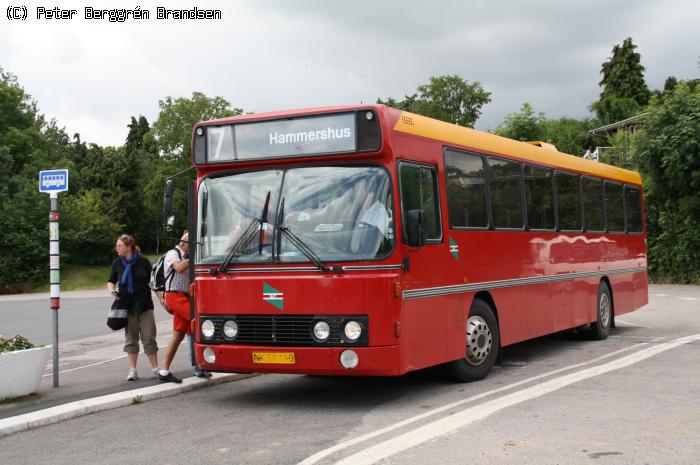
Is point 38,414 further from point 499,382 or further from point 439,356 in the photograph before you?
point 499,382

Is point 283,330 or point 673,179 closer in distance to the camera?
point 283,330

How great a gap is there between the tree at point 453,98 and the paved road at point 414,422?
68917 millimetres

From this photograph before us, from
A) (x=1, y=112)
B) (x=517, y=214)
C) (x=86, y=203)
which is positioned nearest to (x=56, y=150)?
(x=1, y=112)

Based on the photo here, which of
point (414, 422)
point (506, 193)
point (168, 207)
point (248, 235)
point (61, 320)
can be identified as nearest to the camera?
point (414, 422)

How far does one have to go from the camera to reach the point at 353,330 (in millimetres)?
8242

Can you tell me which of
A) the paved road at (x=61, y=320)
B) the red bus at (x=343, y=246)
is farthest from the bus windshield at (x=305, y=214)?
the paved road at (x=61, y=320)

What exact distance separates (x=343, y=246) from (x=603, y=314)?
8.27m

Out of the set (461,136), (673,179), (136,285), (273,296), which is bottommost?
(273,296)

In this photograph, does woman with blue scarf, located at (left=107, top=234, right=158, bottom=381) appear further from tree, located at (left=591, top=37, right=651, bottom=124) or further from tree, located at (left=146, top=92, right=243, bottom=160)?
tree, located at (left=591, top=37, right=651, bottom=124)

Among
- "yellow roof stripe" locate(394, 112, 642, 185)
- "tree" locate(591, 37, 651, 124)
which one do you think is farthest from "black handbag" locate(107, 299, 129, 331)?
"tree" locate(591, 37, 651, 124)

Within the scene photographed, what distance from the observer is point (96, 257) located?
2152 inches

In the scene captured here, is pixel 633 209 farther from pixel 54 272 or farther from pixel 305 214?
pixel 54 272

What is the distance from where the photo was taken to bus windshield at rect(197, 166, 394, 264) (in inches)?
329

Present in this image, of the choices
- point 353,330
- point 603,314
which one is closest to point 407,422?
point 353,330
